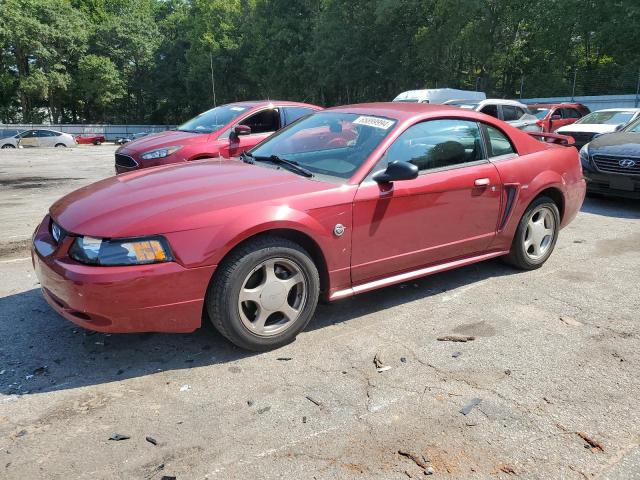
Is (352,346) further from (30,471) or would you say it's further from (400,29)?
(400,29)

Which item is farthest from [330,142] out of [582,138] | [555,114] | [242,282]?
[555,114]

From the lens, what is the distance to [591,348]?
3469 mm

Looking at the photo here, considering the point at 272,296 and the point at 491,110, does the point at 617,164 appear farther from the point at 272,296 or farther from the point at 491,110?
the point at 272,296

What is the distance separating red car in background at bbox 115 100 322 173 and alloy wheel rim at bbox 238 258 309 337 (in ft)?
14.0

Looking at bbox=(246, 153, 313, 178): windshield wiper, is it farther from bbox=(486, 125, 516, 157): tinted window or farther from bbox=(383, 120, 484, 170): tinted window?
bbox=(486, 125, 516, 157): tinted window

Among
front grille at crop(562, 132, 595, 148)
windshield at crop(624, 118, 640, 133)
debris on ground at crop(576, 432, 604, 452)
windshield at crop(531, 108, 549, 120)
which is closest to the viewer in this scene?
debris on ground at crop(576, 432, 604, 452)

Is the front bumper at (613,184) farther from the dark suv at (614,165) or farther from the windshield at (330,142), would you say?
the windshield at (330,142)

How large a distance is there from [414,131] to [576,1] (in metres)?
28.1

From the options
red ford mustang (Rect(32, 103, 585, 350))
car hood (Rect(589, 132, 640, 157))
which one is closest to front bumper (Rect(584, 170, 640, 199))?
car hood (Rect(589, 132, 640, 157))

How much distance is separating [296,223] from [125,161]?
5.27 meters

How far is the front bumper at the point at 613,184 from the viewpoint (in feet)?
24.7

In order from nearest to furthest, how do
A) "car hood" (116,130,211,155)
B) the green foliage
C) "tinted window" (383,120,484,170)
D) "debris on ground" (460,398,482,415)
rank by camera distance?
"debris on ground" (460,398,482,415)
"tinted window" (383,120,484,170)
"car hood" (116,130,211,155)
the green foliage

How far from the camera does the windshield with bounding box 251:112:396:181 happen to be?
3.84m

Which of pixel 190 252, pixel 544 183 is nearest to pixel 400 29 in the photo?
pixel 544 183
